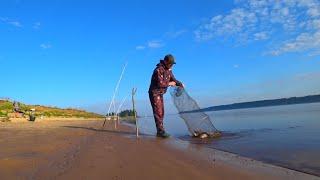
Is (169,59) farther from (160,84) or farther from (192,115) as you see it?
(192,115)

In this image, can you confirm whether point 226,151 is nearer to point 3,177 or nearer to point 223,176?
point 223,176

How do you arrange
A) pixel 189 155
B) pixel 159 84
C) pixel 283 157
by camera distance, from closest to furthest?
pixel 283 157
pixel 189 155
pixel 159 84

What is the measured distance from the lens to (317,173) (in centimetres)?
561

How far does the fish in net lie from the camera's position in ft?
42.7

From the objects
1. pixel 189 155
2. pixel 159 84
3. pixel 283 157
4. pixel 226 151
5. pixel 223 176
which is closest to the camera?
pixel 223 176

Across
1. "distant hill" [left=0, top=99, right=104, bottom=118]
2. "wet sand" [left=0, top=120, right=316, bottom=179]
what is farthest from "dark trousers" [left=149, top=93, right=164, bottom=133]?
"distant hill" [left=0, top=99, right=104, bottom=118]

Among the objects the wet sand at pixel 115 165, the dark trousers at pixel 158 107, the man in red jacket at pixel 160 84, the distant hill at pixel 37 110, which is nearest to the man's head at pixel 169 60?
the man in red jacket at pixel 160 84

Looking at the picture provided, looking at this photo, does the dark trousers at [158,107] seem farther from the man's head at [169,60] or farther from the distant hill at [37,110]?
the distant hill at [37,110]

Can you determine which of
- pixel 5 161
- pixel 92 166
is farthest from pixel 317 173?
pixel 5 161

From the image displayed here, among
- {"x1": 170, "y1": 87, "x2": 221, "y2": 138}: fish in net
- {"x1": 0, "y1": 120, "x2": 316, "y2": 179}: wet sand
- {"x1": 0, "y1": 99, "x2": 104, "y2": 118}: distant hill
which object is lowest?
{"x1": 0, "y1": 120, "x2": 316, "y2": 179}: wet sand

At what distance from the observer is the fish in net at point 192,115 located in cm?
1300

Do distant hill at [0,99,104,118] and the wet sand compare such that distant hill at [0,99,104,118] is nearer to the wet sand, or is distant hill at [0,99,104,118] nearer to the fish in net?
the fish in net

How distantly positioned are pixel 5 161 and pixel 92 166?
1.59 meters

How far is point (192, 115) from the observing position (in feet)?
Answer: 44.0
